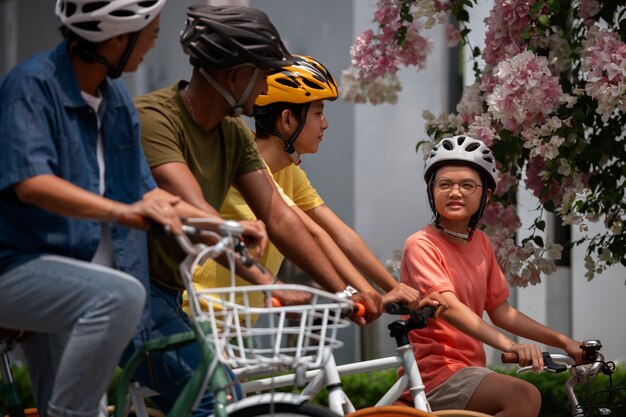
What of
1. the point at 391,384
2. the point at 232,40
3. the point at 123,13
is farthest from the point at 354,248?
the point at 391,384

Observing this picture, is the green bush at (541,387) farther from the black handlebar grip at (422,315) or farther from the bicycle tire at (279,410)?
the bicycle tire at (279,410)

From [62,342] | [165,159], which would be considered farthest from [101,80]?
Result: [62,342]

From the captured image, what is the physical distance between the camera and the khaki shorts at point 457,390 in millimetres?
5023

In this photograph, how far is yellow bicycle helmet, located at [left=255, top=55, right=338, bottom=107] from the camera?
5570 millimetres

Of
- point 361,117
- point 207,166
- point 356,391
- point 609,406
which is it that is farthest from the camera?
point 361,117

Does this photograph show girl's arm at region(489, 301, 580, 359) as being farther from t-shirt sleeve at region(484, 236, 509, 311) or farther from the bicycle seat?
the bicycle seat

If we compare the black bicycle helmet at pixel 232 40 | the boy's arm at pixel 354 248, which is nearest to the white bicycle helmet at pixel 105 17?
the black bicycle helmet at pixel 232 40

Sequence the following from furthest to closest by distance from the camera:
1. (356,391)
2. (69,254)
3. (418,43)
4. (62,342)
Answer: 1. (356,391)
2. (418,43)
3. (62,342)
4. (69,254)

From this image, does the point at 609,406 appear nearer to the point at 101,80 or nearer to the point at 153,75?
the point at 101,80

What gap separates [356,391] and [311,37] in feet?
10.8

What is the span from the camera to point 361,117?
35.0 feet

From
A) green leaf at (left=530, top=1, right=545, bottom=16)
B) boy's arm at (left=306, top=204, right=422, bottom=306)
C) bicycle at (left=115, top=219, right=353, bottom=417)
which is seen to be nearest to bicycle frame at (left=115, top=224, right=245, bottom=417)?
bicycle at (left=115, top=219, right=353, bottom=417)

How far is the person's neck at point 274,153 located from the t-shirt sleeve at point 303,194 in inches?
11.2

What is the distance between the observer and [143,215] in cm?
357
